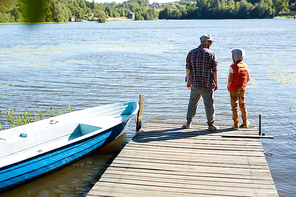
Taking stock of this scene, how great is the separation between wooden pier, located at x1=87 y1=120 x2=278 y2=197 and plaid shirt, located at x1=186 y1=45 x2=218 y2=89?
1.18 m

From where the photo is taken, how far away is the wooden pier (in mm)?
4242

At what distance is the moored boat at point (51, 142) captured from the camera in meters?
5.49

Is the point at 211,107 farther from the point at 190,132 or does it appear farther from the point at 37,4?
the point at 37,4

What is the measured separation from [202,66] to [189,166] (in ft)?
6.40

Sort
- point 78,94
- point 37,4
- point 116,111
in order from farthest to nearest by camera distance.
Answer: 1. point 78,94
2. point 116,111
3. point 37,4

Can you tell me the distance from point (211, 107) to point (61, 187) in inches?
135

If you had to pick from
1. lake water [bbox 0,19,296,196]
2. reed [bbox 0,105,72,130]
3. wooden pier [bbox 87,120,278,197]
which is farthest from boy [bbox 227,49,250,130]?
reed [bbox 0,105,72,130]

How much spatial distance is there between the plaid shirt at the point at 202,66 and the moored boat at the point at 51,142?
7.58ft

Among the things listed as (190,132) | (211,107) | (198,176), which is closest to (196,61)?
(211,107)

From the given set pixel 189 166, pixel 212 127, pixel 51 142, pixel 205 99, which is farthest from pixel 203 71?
pixel 51 142

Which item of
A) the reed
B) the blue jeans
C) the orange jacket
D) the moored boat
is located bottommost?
the reed

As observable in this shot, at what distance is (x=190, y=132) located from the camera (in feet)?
21.5

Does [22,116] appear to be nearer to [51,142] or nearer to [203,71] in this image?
[51,142]

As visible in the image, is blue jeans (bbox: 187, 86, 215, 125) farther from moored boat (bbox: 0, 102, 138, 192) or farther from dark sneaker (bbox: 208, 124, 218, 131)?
moored boat (bbox: 0, 102, 138, 192)
